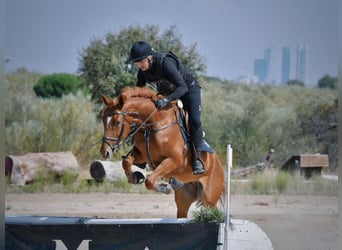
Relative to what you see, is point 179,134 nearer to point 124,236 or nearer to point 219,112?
point 124,236

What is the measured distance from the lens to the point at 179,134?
516 cm

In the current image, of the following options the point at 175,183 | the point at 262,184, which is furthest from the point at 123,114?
the point at 262,184

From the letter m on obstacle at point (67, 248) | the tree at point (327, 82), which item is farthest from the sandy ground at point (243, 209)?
the tree at point (327, 82)

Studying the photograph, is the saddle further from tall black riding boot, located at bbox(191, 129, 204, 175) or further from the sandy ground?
the sandy ground

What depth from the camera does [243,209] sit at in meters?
9.09

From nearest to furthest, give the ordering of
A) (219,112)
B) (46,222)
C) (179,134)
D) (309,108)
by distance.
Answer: (46,222)
(179,134)
(219,112)
(309,108)

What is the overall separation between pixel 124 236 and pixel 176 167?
0.73 meters

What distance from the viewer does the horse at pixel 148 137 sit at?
15.7ft

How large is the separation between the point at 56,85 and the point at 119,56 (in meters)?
8.21

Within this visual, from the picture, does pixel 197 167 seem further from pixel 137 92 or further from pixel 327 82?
pixel 327 82

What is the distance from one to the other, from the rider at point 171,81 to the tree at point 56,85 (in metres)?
13.7

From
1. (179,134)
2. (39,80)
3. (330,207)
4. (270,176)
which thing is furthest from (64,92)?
(179,134)

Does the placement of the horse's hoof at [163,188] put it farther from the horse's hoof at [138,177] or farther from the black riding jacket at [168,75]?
the black riding jacket at [168,75]

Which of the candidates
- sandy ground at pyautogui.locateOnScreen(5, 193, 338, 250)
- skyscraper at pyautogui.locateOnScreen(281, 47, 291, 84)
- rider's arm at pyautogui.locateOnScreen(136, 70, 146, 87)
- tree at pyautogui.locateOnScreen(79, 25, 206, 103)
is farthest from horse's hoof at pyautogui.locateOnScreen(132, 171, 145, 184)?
skyscraper at pyautogui.locateOnScreen(281, 47, 291, 84)
